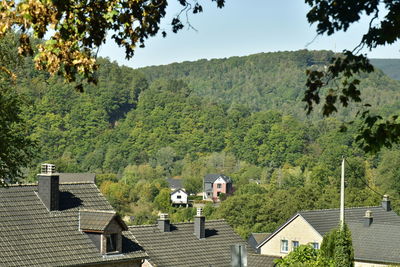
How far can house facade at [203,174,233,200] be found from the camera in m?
142

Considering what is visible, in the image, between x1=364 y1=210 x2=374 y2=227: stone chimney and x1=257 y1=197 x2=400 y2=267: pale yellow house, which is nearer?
x1=257 y1=197 x2=400 y2=267: pale yellow house

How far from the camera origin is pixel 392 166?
4252 inches

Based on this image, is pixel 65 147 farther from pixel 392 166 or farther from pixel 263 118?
pixel 392 166

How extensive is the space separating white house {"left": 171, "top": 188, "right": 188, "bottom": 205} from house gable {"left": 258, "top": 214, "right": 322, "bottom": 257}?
78.5 metres

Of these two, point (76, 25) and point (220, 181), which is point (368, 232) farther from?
point (220, 181)

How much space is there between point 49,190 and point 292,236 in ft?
74.3

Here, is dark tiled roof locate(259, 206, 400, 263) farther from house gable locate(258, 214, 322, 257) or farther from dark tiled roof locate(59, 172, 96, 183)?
dark tiled roof locate(59, 172, 96, 183)

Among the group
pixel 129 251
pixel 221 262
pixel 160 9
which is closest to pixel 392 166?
pixel 221 262

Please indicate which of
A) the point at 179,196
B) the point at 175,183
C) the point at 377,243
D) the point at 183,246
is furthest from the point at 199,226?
the point at 175,183

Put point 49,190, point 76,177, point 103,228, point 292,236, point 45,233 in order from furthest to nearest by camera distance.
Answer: point 76,177 < point 292,236 < point 49,190 < point 103,228 < point 45,233

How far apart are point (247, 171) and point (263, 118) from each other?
32.3m

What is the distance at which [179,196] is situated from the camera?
5118 inches

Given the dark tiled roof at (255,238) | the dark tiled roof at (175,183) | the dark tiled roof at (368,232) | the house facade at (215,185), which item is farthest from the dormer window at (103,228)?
the dark tiled roof at (175,183)

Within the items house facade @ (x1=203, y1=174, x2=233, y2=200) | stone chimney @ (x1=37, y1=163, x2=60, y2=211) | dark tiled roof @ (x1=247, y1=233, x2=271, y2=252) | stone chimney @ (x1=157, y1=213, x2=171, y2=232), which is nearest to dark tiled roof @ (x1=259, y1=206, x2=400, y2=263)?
stone chimney @ (x1=157, y1=213, x2=171, y2=232)
